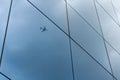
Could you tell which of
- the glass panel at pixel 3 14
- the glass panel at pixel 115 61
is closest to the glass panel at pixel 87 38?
the glass panel at pixel 115 61

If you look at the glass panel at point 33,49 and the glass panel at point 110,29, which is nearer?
the glass panel at point 33,49

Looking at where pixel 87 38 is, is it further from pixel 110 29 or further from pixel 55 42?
pixel 110 29

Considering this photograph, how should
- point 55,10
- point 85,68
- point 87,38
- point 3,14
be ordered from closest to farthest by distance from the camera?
point 3,14 → point 85,68 → point 55,10 → point 87,38

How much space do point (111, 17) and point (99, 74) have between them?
4230 millimetres

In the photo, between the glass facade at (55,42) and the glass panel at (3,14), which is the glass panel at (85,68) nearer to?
the glass facade at (55,42)

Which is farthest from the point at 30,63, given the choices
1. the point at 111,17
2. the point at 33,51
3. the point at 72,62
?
the point at 111,17

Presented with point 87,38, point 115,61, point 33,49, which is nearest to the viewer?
point 33,49

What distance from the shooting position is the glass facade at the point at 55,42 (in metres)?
4.58

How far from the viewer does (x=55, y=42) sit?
577cm

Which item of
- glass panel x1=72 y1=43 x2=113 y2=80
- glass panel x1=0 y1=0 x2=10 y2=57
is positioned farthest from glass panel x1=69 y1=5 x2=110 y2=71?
glass panel x1=0 y1=0 x2=10 y2=57

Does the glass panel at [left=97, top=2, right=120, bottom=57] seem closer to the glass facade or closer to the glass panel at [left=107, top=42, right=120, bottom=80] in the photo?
the glass facade

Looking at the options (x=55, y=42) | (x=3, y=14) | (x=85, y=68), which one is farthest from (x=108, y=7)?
(x=3, y=14)

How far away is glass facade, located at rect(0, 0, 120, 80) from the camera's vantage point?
4.58 m

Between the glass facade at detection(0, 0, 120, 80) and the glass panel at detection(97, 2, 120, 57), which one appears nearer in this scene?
the glass facade at detection(0, 0, 120, 80)
